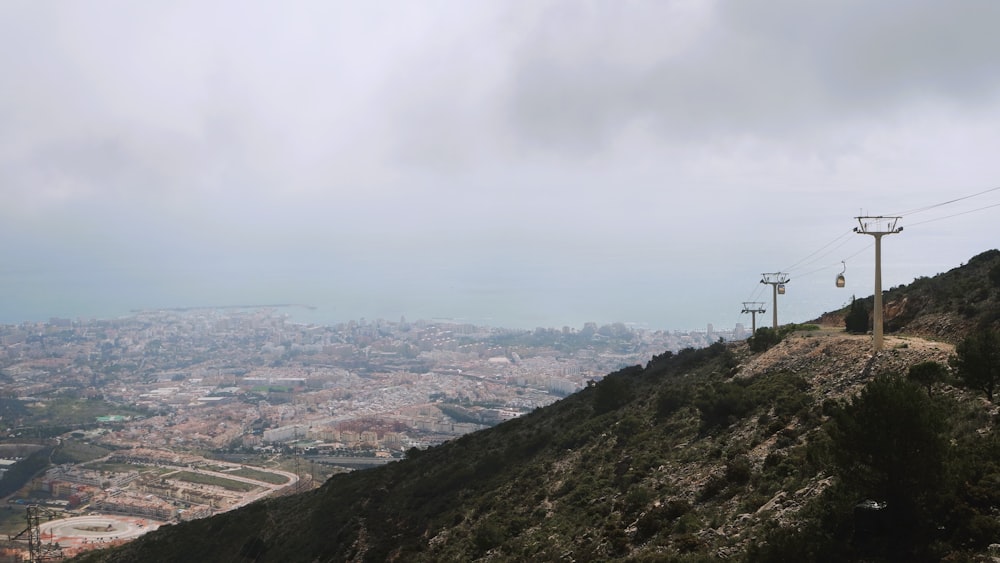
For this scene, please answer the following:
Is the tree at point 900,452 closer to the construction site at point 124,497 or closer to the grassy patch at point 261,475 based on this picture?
the construction site at point 124,497

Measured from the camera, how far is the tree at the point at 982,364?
11227 mm

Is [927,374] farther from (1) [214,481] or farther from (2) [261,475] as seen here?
(1) [214,481]

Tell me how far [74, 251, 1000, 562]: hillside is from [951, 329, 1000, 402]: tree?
0.39 m

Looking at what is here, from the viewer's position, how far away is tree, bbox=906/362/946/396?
13109mm

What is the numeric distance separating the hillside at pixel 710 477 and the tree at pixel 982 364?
0.39 meters

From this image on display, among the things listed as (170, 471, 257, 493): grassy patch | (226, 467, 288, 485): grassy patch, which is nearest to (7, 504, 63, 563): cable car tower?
(170, 471, 257, 493): grassy patch

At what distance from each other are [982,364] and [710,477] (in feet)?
19.6

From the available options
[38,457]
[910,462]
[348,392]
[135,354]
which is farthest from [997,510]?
[135,354]

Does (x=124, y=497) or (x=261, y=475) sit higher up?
(x=261, y=475)

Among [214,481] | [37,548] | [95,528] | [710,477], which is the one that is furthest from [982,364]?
[214,481]

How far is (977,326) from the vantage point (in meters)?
17.7

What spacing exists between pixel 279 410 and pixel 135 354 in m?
90.9

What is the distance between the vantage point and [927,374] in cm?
1327

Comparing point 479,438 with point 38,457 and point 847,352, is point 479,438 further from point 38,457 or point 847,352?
point 38,457
